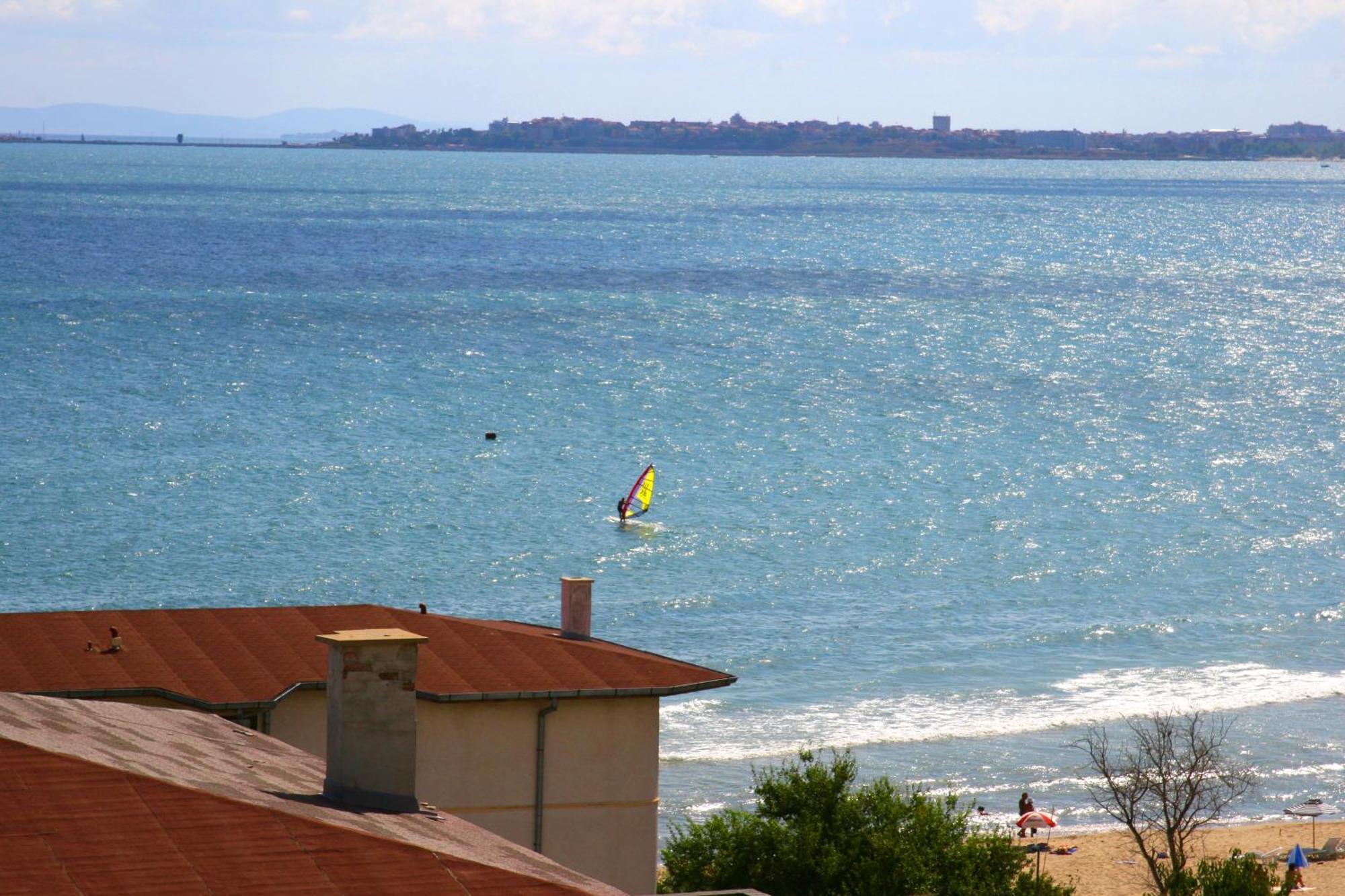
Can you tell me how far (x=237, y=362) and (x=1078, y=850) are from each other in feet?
230

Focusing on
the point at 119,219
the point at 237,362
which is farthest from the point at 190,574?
the point at 119,219

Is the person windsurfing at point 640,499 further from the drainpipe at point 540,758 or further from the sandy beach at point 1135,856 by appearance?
the drainpipe at point 540,758

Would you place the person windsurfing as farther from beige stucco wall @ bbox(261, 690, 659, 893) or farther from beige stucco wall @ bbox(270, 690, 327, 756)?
beige stucco wall @ bbox(270, 690, 327, 756)

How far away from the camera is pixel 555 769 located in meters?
21.4

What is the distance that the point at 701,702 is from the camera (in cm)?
4516

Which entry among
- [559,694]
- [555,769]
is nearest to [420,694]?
[559,694]

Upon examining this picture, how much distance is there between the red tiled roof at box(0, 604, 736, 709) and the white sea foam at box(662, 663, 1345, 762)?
60.0 feet

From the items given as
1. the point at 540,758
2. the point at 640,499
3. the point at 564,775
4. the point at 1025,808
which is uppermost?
the point at 540,758

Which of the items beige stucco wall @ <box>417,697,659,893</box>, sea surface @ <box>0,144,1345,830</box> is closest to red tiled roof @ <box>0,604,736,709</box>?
beige stucco wall @ <box>417,697,659,893</box>

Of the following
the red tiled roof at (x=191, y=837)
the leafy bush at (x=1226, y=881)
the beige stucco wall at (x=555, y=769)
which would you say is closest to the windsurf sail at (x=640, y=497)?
the leafy bush at (x=1226, y=881)

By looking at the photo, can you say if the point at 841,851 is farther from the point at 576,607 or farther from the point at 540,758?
the point at 540,758

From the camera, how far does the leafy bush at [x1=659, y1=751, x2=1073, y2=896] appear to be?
949 inches

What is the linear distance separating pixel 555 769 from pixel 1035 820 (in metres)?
17.0

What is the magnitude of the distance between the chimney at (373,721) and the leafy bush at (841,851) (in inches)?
432
